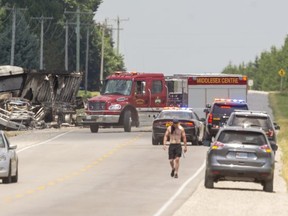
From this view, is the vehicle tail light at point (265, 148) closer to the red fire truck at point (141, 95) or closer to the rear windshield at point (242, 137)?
the rear windshield at point (242, 137)

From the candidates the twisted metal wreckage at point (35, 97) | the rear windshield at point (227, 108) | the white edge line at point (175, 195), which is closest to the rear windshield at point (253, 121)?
the white edge line at point (175, 195)

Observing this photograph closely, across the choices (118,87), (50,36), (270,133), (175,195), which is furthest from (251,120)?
(50,36)

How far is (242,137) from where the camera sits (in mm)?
29859

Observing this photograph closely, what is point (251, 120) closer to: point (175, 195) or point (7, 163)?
point (7, 163)

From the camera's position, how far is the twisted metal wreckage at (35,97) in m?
65.6

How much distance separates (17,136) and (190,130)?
41.0 feet

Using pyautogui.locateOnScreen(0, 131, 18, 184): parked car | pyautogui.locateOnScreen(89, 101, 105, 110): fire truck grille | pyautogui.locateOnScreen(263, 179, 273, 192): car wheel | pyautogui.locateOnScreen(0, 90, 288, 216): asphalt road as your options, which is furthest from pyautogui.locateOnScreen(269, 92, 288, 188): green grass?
pyautogui.locateOnScreen(89, 101, 105, 110): fire truck grille

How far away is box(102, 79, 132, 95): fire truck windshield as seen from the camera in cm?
6009

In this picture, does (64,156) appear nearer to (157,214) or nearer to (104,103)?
(104,103)

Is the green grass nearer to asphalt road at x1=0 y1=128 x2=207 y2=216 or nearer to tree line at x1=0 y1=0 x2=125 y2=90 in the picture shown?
asphalt road at x1=0 y1=128 x2=207 y2=216

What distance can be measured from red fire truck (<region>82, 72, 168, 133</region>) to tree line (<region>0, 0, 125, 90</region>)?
44426 mm

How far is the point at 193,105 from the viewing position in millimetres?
61344

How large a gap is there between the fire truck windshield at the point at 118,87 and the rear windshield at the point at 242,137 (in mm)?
30125

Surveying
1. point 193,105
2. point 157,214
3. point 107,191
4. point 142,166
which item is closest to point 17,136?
point 193,105
